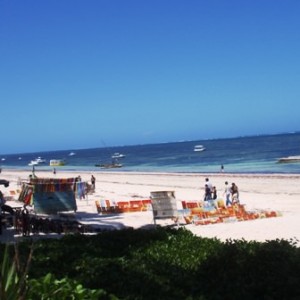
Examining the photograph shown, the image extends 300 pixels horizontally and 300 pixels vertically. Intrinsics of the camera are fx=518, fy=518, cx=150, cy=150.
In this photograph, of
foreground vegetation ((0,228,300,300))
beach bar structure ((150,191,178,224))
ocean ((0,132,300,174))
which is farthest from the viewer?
ocean ((0,132,300,174))

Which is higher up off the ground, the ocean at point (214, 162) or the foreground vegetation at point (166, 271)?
the foreground vegetation at point (166, 271)

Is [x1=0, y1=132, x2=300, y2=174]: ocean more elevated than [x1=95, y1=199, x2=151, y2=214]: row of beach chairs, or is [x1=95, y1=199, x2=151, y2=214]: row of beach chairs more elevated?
[x1=95, y1=199, x2=151, y2=214]: row of beach chairs

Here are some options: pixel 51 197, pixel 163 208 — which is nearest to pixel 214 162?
pixel 51 197

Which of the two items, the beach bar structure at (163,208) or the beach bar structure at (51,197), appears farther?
the beach bar structure at (51,197)

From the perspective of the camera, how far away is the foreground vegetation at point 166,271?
456 cm

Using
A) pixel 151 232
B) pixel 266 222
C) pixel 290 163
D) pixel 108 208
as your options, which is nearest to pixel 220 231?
pixel 266 222

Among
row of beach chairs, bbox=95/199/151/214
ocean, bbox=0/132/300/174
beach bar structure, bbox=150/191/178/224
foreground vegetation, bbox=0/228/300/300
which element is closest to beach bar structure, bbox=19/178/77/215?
row of beach chairs, bbox=95/199/151/214

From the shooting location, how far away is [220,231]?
43.2ft

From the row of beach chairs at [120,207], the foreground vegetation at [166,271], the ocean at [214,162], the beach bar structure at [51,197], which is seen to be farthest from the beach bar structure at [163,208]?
the ocean at [214,162]

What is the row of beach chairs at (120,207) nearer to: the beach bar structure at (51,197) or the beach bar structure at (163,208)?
the beach bar structure at (51,197)

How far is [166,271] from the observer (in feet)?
18.6

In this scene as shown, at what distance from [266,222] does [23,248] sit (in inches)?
353

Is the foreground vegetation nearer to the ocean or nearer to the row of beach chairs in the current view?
the row of beach chairs

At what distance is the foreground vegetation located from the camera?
15.0 feet
